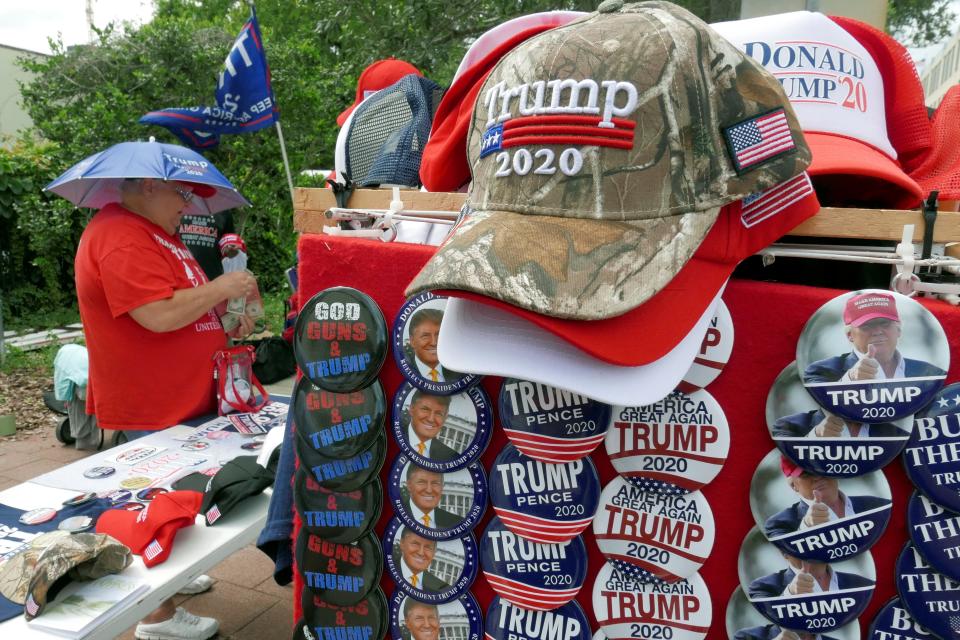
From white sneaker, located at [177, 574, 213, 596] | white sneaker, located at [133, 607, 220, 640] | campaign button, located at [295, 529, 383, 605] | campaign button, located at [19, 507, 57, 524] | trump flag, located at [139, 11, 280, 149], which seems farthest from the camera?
trump flag, located at [139, 11, 280, 149]

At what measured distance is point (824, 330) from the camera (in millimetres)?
841

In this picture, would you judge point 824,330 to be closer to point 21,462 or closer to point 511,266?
point 511,266

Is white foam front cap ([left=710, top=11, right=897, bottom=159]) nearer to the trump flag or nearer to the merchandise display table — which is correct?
the merchandise display table

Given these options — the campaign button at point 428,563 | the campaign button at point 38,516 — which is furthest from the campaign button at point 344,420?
the campaign button at point 38,516

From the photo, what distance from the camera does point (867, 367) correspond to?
811 millimetres

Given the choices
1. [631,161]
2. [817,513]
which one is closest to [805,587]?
[817,513]

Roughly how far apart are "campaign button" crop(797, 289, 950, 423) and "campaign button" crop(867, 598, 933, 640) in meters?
0.28

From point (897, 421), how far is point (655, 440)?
30 cm

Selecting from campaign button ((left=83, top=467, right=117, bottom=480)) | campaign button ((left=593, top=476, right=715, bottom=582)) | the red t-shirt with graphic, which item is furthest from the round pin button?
the red t-shirt with graphic

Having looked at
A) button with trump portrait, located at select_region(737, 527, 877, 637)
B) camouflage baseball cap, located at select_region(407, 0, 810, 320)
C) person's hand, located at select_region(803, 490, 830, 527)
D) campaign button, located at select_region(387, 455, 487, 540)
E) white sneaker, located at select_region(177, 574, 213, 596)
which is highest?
camouflage baseball cap, located at select_region(407, 0, 810, 320)

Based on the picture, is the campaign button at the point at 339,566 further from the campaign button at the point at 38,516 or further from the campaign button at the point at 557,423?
the campaign button at the point at 38,516

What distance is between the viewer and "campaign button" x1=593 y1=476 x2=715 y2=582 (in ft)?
3.12

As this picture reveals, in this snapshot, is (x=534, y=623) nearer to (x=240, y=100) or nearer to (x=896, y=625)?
(x=896, y=625)

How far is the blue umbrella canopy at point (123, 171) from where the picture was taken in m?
2.38
